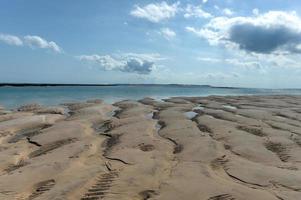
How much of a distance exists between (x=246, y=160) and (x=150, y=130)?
6.69 meters

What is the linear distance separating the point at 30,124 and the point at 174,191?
13.4 meters

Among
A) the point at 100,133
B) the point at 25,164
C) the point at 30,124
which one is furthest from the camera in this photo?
the point at 30,124

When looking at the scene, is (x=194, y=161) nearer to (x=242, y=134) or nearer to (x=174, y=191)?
(x=174, y=191)

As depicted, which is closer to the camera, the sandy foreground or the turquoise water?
the sandy foreground

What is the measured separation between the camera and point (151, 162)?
36.3ft

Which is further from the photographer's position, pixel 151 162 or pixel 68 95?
pixel 68 95

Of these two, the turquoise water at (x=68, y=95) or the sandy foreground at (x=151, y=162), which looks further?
the turquoise water at (x=68, y=95)

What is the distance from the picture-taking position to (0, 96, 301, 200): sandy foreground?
8.59m

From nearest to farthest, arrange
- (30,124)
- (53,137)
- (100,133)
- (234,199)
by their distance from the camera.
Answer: (234,199), (53,137), (100,133), (30,124)

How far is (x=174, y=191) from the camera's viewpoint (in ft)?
28.1

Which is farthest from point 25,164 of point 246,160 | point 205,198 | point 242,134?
point 242,134

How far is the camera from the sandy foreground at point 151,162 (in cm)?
859

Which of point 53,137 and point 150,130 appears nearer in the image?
point 53,137

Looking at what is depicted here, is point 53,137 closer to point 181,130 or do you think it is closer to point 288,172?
point 181,130
